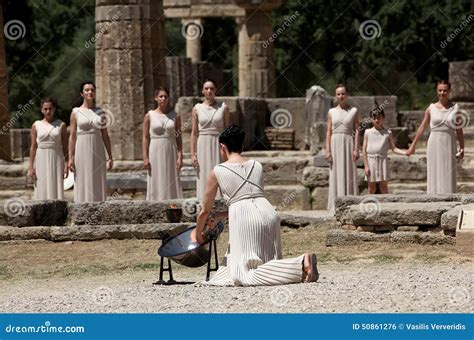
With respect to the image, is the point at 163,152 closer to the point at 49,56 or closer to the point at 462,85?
the point at 462,85

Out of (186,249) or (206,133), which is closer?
(186,249)

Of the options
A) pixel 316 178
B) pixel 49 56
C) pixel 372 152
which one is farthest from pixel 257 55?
pixel 372 152

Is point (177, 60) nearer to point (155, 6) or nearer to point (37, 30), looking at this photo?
point (155, 6)

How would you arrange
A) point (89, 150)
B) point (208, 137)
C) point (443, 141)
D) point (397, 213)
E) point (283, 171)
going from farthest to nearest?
point (283, 171)
point (208, 137)
point (89, 150)
point (443, 141)
point (397, 213)

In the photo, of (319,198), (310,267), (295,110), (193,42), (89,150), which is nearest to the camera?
(310,267)

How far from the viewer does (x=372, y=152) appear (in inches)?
679

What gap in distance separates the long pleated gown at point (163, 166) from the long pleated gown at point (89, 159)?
0.66 m

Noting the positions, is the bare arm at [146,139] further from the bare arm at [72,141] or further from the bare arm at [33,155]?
the bare arm at [33,155]

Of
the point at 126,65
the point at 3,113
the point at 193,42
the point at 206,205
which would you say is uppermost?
the point at 193,42

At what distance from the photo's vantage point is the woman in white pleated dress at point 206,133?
54.5ft

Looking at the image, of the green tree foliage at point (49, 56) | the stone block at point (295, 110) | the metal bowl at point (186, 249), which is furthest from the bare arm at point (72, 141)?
the green tree foliage at point (49, 56)

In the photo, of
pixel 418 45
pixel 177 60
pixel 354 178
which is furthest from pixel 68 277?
pixel 418 45

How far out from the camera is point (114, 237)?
14797 millimetres

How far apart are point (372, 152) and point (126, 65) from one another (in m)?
6.49
